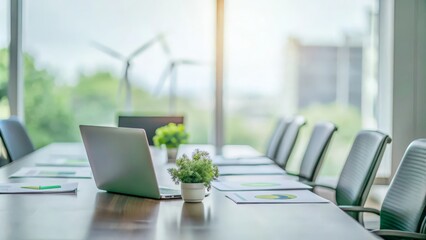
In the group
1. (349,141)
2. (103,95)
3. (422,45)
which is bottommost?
(349,141)

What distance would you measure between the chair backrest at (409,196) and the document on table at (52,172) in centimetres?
125

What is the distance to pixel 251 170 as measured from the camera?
296 cm

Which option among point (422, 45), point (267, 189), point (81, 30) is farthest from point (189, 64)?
point (267, 189)

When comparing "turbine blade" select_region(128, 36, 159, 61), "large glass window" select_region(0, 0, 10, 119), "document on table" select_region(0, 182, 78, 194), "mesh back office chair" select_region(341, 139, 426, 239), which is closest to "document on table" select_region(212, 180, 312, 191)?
"mesh back office chair" select_region(341, 139, 426, 239)

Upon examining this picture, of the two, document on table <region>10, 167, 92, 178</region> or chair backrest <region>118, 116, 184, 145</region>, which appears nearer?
document on table <region>10, 167, 92, 178</region>

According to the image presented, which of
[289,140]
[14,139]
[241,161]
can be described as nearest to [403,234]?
[241,161]

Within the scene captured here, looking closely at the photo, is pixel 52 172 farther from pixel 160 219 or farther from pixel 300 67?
pixel 300 67

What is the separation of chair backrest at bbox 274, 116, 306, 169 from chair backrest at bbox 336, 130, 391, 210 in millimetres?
1033

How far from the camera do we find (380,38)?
5.48 metres

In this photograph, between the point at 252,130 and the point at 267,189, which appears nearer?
the point at 267,189

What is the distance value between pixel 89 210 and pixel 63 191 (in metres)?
0.36

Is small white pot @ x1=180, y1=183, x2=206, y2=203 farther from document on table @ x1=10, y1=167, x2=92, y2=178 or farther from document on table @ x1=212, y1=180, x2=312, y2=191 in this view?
document on table @ x1=10, y1=167, x2=92, y2=178

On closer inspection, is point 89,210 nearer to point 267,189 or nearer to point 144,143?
point 144,143

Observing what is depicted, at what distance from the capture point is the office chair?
132 inches
